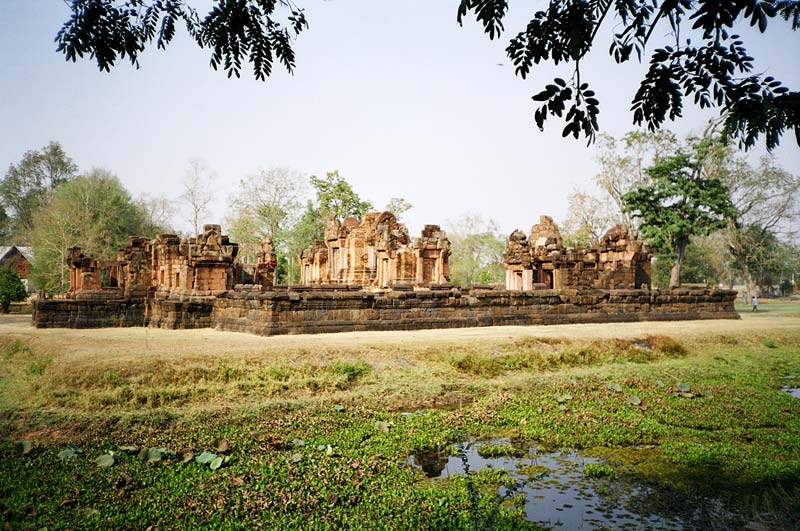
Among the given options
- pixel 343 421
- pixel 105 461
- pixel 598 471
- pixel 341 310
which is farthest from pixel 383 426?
pixel 341 310

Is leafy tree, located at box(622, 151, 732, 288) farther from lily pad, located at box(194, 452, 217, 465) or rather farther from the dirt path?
lily pad, located at box(194, 452, 217, 465)

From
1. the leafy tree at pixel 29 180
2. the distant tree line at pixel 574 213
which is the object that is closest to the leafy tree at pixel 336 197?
the distant tree line at pixel 574 213

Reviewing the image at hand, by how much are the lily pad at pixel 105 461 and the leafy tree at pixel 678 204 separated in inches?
1065

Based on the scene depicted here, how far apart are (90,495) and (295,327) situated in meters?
8.46

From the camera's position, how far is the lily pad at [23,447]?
18.4 feet

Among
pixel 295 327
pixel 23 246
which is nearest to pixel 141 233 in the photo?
pixel 23 246

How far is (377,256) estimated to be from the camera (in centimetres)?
2380

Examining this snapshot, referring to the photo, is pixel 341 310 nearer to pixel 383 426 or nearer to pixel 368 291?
pixel 368 291

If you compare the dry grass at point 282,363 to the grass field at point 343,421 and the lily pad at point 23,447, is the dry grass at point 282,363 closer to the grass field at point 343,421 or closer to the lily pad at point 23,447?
the grass field at point 343,421

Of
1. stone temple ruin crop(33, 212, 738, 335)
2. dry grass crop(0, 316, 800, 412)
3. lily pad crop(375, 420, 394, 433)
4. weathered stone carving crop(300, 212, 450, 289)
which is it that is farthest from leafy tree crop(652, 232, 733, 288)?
lily pad crop(375, 420, 394, 433)

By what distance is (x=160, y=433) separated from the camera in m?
6.50

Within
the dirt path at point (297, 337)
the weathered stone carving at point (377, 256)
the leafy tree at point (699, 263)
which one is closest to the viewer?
the dirt path at point (297, 337)

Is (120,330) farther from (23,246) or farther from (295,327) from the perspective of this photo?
(23,246)

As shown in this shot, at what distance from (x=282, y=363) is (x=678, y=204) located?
25952mm
